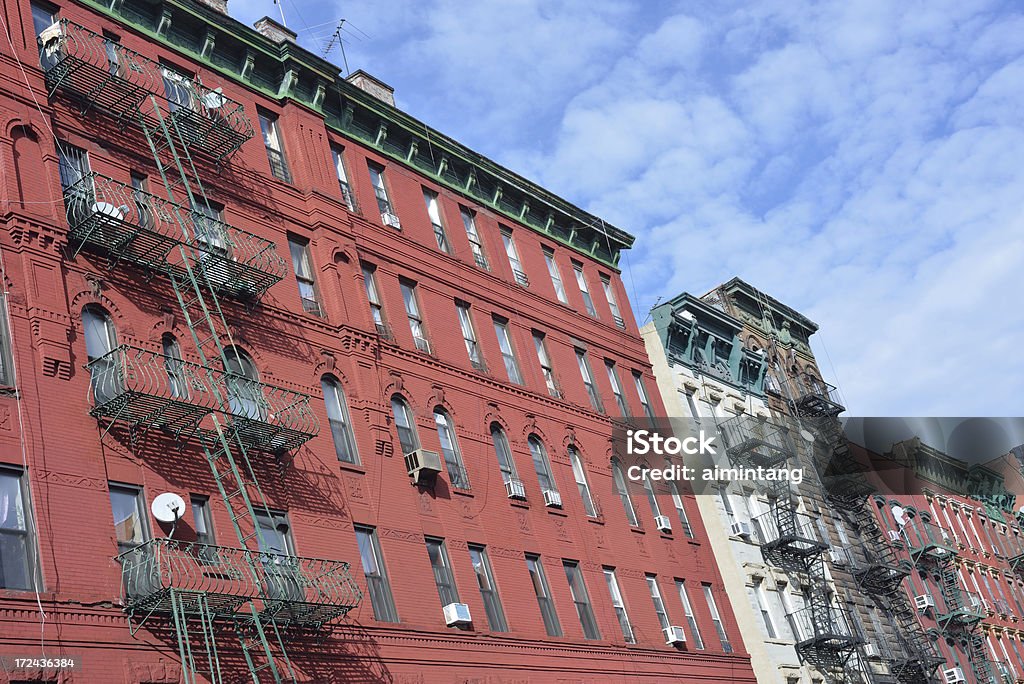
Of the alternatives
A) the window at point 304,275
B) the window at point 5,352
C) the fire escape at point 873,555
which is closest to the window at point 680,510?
the fire escape at point 873,555

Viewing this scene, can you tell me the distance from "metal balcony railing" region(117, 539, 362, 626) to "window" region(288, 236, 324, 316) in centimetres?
752

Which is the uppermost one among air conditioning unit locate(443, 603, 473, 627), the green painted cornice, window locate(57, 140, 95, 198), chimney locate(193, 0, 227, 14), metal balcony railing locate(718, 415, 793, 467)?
chimney locate(193, 0, 227, 14)

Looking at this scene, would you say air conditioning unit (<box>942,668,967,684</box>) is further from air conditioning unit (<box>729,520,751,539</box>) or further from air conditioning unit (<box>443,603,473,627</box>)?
air conditioning unit (<box>443,603,473,627</box>)

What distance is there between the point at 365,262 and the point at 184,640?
13.6 m

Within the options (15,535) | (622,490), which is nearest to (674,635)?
(622,490)

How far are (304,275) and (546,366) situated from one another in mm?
10243

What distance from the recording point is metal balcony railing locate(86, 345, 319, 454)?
65.6 ft

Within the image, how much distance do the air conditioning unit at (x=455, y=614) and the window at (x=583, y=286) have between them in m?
16.5

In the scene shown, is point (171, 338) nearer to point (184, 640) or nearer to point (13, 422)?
point (13, 422)

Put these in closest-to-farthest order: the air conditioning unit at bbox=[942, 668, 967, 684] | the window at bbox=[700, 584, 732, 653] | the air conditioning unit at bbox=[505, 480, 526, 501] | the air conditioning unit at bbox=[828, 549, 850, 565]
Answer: the air conditioning unit at bbox=[505, 480, 526, 501]
the window at bbox=[700, 584, 732, 653]
the air conditioning unit at bbox=[828, 549, 850, 565]
the air conditioning unit at bbox=[942, 668, 967, 684]

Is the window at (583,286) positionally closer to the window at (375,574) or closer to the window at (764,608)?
the window at (764,608)

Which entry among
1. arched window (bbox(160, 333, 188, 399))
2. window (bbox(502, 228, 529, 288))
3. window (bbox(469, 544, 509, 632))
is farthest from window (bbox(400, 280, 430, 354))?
arched window (bbox(160, 333, 188, 399))

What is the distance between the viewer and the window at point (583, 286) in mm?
39812

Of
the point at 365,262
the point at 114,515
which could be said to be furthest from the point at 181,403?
the point at 365,262
